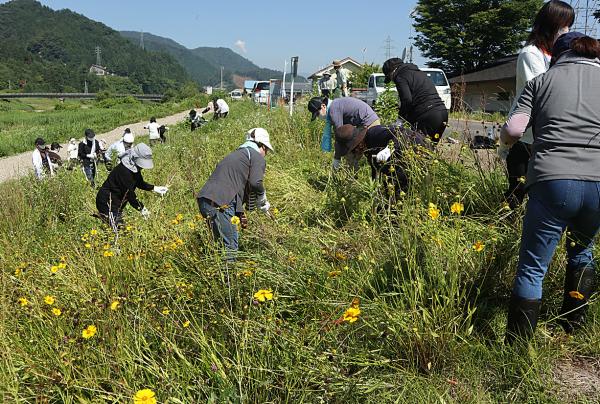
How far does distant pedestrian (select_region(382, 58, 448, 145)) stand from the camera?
446 cm

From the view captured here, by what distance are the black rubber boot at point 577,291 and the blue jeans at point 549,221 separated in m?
0.19

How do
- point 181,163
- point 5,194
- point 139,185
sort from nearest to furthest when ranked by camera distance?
point 139,185
point 5,194
point 181,163

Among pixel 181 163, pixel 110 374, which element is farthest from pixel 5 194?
pixel 110 374

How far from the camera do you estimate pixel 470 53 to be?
37.3 m

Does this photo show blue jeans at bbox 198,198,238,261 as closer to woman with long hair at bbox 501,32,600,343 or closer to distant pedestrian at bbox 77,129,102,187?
woman with long hair at bbox 501,32,600,343

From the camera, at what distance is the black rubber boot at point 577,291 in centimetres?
221

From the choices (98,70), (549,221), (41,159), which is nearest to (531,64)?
(549,221)

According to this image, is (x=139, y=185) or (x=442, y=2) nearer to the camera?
(x=139, y=185)

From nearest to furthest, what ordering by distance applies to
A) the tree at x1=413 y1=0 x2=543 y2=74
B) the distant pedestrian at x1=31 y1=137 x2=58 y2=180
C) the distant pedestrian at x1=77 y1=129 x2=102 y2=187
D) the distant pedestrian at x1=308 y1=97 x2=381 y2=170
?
the distant pedestrian at x1=308 y1=97 x2=381 y2=170 → the distant pedestrian at x1=31 y1=137 x2=58 y2=180 → the distant pedestrian at x1=77 y1=129 x2=102 y2=187 → the tree at x1=413 y1=0 x2=543 y2=74

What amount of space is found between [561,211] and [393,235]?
864 mm

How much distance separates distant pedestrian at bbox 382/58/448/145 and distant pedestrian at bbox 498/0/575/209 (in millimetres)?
1411

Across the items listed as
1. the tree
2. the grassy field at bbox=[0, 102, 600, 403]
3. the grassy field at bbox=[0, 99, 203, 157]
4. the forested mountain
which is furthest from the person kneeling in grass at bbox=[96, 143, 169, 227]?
the forested mountain

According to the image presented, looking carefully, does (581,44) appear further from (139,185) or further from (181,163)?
(181,163)

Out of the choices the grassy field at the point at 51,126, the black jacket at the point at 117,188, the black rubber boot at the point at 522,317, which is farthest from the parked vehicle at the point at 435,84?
the grassy field at the point at 51,126
